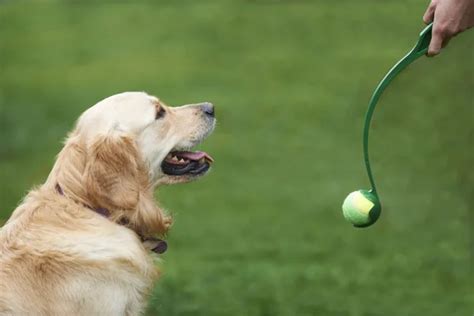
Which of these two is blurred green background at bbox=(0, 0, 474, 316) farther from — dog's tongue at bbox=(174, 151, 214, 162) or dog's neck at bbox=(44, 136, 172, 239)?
dog's neck at bbox=(44, 136, 172, 239)

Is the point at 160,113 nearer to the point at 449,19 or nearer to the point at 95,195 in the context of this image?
the point at 95,195

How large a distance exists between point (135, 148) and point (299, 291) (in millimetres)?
2988

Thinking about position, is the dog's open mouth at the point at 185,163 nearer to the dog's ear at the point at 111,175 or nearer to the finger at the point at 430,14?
the dog's ear at the point at 111,175

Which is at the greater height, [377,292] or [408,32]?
[408,32]

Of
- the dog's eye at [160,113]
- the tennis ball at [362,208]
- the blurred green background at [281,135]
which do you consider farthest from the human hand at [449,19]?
→ the blurred green background at [281,135]

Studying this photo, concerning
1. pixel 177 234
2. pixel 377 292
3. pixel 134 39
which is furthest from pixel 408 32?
pixel 377 292

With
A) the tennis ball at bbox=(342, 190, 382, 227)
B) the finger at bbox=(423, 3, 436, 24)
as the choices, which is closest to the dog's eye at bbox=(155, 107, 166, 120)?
the tennis ball at bbox=(342, 190, 382, 227)

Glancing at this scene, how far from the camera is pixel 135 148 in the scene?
634cm

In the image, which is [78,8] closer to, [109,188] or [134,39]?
[134,39]

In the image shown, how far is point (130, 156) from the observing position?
20.6 ft

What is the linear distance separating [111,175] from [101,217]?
8.6 inches

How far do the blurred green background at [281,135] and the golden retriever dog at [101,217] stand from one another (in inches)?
80.0

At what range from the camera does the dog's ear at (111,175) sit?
20.1 ft

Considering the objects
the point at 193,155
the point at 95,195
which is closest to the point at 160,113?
the point at 193,155
